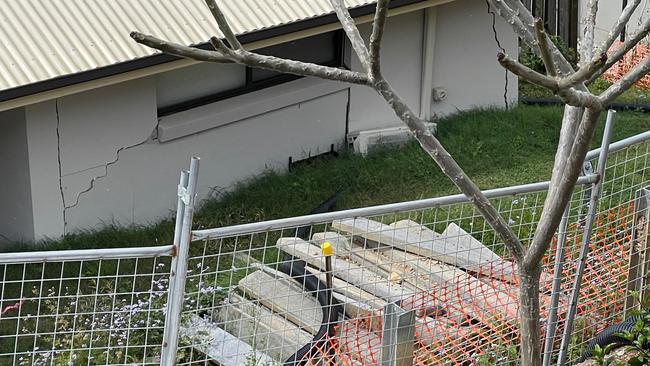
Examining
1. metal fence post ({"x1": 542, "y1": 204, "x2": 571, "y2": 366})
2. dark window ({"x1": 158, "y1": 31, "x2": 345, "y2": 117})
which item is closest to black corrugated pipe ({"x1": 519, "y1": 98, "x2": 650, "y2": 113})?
dark window ({"x1": 158, "y1": 31, "x2": 345, "y2": 117})

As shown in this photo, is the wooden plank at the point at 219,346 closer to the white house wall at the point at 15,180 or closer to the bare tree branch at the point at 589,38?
the bare tree branch at the point at 589,38

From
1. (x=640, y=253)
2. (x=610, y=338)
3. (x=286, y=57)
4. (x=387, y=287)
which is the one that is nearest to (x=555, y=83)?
(x=610, y=338)

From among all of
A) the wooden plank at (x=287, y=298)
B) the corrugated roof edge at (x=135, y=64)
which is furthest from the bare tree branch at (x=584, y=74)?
the corrugated roof edge at (x=135, y=64)

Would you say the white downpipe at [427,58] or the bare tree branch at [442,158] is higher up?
the bare tree branch at [442,158]

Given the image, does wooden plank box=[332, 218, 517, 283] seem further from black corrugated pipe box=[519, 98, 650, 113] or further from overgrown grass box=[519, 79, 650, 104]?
overgrown grass box=[519, 79, 650, 104]

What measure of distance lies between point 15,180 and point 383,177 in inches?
118

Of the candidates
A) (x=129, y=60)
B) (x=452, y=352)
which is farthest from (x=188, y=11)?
(x=452, y=352)

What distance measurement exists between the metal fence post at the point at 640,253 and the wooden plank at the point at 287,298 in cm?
168

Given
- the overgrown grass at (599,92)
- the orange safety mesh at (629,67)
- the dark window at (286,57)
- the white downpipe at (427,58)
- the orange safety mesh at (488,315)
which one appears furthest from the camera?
the orange safety mesh at (629,67)

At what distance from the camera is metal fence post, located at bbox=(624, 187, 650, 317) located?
5.94 meters

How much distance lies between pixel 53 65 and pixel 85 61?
0.80 ft

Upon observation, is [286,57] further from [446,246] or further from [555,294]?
[555,294]

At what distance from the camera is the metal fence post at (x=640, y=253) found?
5.94 meters

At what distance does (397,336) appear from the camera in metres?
4.75
